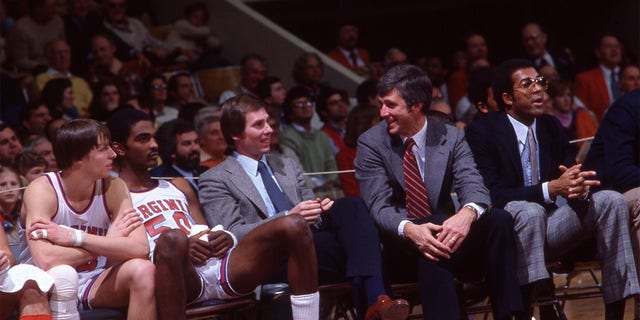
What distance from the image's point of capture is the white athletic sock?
390cm

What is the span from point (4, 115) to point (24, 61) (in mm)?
805

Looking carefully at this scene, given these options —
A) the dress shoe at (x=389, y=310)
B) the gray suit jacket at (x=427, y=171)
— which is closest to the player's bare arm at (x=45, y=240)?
the dress shoe at (x=389, y=310)

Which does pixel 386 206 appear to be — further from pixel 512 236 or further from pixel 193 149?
pixel 193 149

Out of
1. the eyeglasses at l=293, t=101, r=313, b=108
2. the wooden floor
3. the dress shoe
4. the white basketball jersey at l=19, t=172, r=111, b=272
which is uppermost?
the eyeglasses at l=293, t=101, r=313, b=108

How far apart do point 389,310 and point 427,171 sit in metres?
0.70

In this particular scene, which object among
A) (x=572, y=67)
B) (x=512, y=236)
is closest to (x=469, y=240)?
(x=512, y=236)

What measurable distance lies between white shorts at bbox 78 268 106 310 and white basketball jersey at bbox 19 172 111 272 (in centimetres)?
4

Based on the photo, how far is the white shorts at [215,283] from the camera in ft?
13.1

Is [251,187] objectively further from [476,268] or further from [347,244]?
[476,268]

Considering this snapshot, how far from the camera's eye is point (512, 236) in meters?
4.04

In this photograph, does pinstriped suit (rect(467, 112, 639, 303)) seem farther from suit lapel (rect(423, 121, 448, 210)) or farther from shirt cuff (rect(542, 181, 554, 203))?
suit lapel (rect(423, 121, 448, 210))

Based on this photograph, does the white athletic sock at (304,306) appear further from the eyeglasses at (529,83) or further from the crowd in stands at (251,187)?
the eyeglasses at (529,83)

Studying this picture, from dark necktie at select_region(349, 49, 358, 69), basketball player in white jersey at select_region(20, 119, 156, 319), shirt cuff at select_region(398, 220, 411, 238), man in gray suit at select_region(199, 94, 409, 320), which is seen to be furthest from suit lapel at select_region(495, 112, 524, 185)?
dark necktie at select_region(349, 49, 358, 69)

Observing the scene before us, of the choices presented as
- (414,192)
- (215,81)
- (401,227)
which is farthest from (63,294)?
(215,81)
